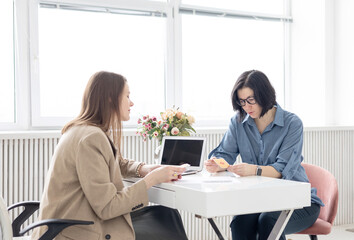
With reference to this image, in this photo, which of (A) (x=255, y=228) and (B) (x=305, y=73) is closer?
(A) (x=255, y=228)

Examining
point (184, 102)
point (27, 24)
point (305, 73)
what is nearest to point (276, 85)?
point (305, 73)

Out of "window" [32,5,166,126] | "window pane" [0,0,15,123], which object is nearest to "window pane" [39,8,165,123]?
"window" [32,5,166,126]

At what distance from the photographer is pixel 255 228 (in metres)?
2.48

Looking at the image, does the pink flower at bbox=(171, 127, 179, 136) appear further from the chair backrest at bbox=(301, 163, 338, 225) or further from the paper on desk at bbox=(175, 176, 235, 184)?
the chair backrest at bbox=(301, 163, 338, 225)

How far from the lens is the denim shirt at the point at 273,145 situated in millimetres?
2455

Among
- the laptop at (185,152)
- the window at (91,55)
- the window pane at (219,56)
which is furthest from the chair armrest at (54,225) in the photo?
the window pane at (219,56)

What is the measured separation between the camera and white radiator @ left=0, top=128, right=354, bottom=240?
3232 mm

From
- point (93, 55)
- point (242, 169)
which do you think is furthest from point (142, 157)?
point (242, 169)

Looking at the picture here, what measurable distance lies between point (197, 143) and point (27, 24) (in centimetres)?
179

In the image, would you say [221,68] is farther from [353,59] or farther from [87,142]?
[87,142]

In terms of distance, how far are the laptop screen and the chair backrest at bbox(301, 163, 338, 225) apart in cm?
79

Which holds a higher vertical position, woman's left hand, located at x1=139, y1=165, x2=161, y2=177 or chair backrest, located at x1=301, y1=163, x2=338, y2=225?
woman's left hand, located at x1=139, y1=165, x2=161, y2=177

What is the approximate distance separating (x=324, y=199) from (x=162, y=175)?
115 centimetres

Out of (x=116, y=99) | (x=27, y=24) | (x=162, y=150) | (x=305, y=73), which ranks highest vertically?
(x=27, y=24)
